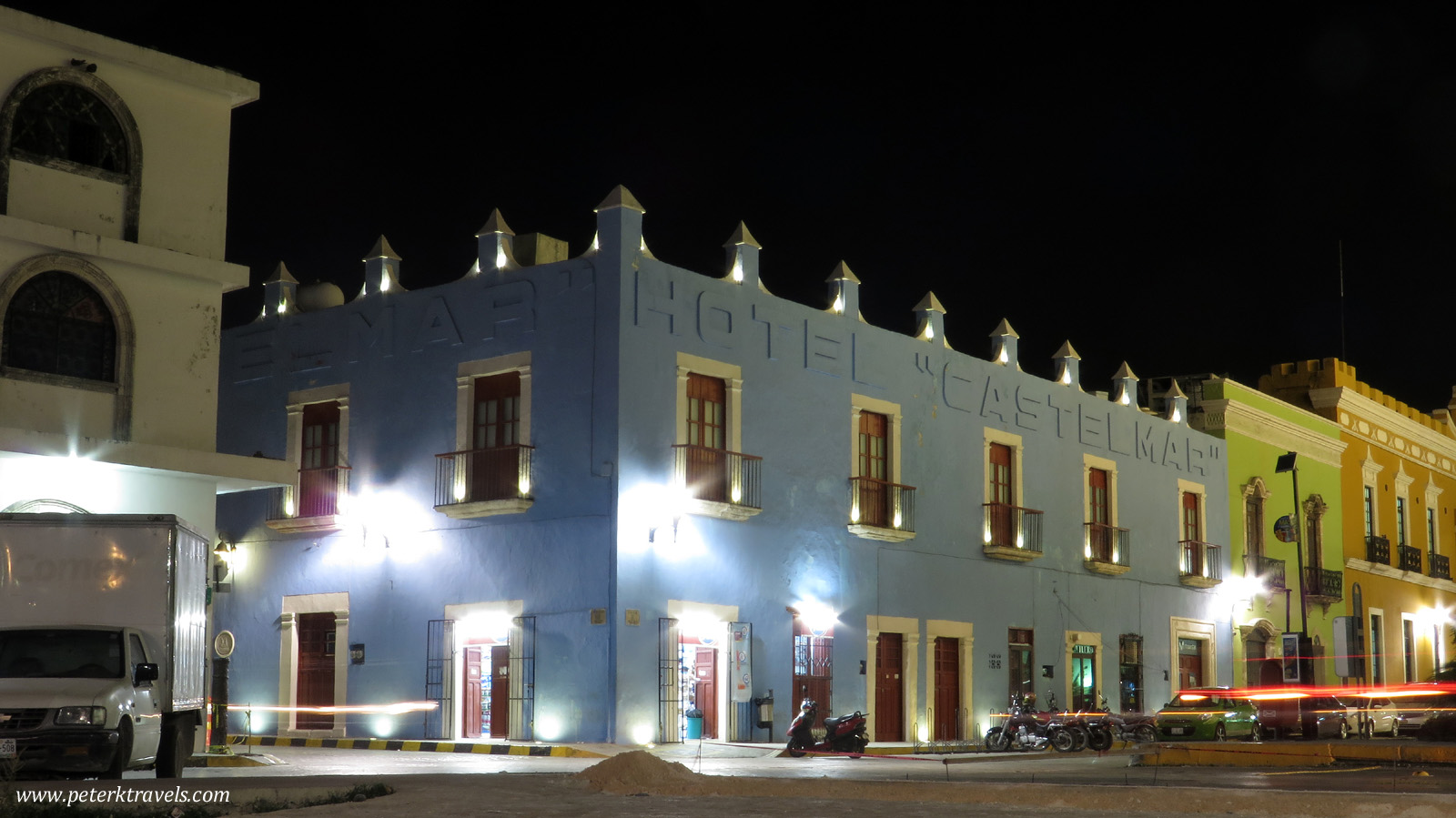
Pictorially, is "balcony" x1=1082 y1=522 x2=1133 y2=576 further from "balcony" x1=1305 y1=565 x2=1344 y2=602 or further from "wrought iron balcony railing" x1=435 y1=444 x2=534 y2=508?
"wrought iron balcony railing" x1=435 y1=444 x2=534 y2=508

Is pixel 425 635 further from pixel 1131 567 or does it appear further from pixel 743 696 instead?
pixel 1131 567

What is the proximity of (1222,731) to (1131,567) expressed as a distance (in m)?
6.78

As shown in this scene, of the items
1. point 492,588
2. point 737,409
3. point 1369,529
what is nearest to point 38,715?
point 492,588

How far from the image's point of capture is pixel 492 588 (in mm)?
22797

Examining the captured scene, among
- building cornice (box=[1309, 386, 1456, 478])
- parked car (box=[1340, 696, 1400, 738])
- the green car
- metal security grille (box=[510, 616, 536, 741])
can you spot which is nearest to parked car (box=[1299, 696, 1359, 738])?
parked car (box=[1340, 696, 1400, 738])

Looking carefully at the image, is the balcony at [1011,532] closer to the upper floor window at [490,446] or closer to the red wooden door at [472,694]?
the upper floor window at [490,446]

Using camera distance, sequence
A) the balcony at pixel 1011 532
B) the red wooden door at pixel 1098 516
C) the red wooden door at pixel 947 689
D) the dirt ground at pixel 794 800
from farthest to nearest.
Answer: the red wooden door at pixel 1098 516 < the balcony at pixel 1011 532 < the red wooden door at pixel 947 689 < the dirt ground at pixel 794 800

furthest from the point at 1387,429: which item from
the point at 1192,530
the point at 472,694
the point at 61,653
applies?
the point at 61,653

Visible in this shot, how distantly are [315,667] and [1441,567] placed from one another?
108 feet

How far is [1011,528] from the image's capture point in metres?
28.6

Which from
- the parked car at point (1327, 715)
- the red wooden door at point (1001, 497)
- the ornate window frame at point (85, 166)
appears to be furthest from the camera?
the red wooden door at point (1001, 497)

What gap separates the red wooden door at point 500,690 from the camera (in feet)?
73.5

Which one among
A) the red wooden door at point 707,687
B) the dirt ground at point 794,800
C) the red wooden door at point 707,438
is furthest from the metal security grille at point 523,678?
the dirt ground at point 794,800

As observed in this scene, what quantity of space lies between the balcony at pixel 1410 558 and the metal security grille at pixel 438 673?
2890 cm
